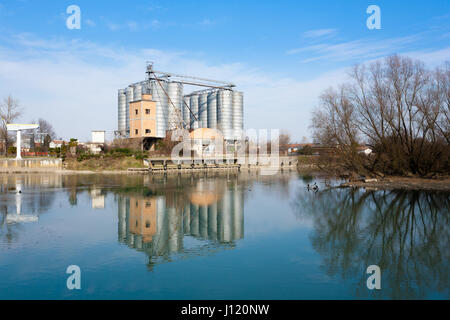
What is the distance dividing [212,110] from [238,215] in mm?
48222

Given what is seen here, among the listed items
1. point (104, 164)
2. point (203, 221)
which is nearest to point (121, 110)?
point (104, 164)

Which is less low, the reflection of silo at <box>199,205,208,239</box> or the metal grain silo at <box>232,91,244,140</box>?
the metal grain silo at <box>232,91,244,140</box>

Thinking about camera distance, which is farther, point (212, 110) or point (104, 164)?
point (212, 110)

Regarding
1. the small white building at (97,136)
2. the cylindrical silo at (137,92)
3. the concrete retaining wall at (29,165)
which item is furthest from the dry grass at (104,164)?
the cylindrical silo at (137,92)

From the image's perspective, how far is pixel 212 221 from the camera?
13.1m

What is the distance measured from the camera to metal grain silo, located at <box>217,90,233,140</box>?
196ft

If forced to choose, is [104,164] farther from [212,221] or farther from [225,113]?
[212,221]

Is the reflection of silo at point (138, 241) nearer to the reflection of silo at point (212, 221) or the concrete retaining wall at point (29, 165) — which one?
the reflection of silo at point (212, 221)

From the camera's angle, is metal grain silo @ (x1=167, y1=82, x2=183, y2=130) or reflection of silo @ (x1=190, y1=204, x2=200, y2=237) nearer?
reflection of silo @ (x1=190, y1=204, x2=200, y2=237)

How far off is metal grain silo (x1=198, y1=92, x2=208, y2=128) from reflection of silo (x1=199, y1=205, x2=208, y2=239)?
4712 centimetres

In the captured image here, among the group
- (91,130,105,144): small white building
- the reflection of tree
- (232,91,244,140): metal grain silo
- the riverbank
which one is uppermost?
(232,91,244,140): metal grain silo

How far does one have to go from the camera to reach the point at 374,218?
1348 centimetres

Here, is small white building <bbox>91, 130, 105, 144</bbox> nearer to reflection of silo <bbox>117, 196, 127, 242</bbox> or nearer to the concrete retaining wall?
the concrete retaining wall

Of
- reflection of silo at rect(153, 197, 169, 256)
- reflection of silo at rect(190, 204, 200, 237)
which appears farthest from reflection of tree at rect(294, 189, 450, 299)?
reflection of silo at rect(153, 197, 169, 256)
